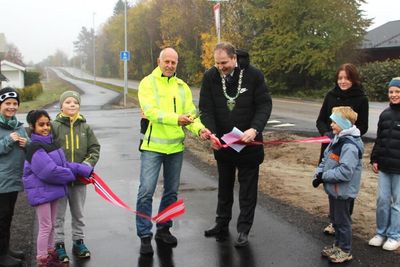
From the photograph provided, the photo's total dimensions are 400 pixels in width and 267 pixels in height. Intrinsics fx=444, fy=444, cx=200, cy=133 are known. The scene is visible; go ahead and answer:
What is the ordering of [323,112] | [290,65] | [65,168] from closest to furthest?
[65,168] → [323,112] → [290,65]

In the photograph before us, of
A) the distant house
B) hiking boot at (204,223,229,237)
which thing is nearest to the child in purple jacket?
hiking boot at (204,223,229,237)

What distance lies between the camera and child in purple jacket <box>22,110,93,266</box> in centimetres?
391

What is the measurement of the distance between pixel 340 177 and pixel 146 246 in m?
2.03

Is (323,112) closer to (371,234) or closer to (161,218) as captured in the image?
(371,234)

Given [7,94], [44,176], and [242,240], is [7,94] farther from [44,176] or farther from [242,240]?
[242,240]

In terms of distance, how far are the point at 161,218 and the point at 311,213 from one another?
6.84ft

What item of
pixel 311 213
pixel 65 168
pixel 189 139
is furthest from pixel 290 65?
pixel 65 168

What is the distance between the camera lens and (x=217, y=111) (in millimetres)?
4789

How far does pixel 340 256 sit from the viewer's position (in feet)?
13.8

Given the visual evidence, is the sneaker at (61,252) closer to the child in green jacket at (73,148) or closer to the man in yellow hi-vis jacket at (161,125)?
the child in green jacket at (73,148)

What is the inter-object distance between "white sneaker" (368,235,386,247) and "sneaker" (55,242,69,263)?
3.08 metres

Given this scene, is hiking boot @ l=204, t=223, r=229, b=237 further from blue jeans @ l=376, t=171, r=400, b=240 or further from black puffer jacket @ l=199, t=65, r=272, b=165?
blue jeans @ l=376, t=171, r=400, b=240

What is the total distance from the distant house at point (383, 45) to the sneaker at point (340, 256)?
103ft

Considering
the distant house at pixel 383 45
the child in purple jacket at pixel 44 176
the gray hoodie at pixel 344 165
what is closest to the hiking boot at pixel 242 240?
the gray hoodie at pixel 344 165
